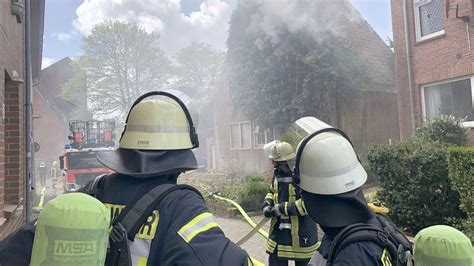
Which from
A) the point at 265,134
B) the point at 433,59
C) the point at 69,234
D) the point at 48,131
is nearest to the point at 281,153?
the point at 69,234

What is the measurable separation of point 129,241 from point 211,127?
23.8 meters

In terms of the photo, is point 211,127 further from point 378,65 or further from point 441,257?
point 441,257

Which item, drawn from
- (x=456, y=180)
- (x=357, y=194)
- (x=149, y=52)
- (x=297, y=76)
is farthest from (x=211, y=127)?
(x=357, y=194)

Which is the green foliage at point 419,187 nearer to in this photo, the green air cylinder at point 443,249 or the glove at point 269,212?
the glove at point 269,212

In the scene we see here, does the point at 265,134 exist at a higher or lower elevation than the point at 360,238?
higher

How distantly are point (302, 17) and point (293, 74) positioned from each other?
84.3 inches

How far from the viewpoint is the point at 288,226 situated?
3396 millimetres

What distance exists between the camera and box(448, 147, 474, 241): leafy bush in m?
4.51

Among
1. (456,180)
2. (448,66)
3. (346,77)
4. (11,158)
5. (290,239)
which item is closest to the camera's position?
(290,239)

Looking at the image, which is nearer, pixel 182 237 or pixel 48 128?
pixel 182 237

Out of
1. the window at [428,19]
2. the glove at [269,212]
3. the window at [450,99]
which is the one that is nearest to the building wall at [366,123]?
the window at [450,99]

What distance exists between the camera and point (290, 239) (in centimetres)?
341

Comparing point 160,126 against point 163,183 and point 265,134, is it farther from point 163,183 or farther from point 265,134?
point 265,134

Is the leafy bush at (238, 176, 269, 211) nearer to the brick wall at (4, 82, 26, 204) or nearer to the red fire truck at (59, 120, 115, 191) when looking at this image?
the red fire truck at (59, 120, 115, 191)
